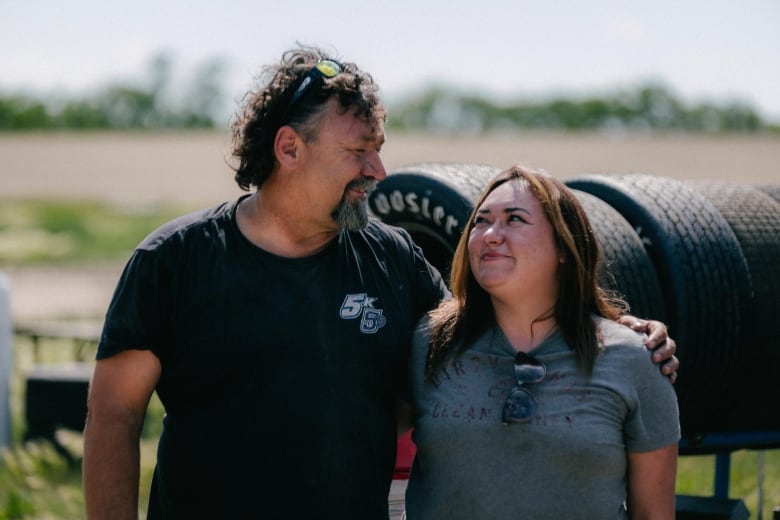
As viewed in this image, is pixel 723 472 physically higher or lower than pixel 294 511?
lower

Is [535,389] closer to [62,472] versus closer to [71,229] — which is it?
[62,472]

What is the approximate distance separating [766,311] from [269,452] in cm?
240

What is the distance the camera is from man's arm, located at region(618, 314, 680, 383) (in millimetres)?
2539

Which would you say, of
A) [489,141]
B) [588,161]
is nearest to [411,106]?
[489,141]

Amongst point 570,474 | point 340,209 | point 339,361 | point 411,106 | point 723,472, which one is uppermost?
point 340,209

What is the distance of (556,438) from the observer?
2.46m

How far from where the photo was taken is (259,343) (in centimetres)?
260

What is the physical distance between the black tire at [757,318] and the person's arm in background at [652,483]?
162 centimetres

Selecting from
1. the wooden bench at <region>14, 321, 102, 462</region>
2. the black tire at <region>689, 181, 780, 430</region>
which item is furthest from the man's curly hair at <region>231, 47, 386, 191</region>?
the wooden bench at <region>14, 321, 102, 462</region>

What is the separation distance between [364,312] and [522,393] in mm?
512

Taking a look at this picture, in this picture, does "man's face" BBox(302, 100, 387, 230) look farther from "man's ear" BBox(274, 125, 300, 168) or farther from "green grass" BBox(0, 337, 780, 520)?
"green grass" BBox(0, 337, 780, 520)

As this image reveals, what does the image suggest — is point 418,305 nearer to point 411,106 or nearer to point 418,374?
point 418,374

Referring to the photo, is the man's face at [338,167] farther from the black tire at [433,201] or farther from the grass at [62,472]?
the grass at [62,472]

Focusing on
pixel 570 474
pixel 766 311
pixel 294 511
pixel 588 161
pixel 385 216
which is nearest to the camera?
pixel 570 474
